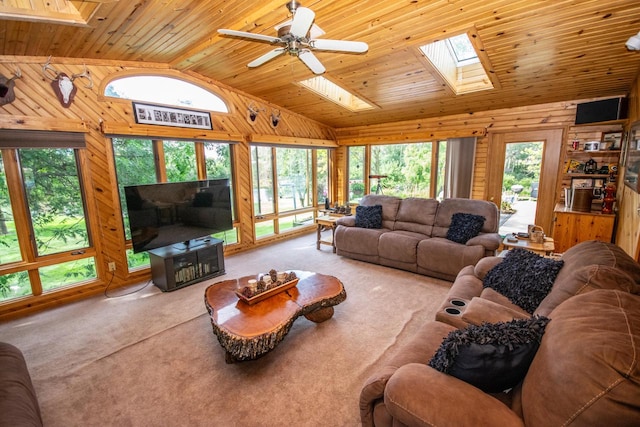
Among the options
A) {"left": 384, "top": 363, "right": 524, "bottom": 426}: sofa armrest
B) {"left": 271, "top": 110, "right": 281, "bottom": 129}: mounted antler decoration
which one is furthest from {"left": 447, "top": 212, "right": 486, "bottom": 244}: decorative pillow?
{"left": 271, "top": 110, "right": 281, "bottom": 129}: mounted antler decoration

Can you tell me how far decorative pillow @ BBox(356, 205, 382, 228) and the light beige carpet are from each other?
1.25m

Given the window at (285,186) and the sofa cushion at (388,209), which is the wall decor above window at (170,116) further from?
the sofa cushion at (388,209)

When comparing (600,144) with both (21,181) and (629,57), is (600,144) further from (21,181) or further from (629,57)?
(21,181)

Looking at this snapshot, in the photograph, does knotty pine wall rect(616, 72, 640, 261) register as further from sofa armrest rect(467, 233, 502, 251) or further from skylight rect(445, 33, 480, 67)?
skylight rect(445, 33, 480, 67)

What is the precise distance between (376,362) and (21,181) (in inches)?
157

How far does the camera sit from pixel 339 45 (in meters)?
2.23

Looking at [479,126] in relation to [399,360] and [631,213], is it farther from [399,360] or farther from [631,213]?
[399,360]

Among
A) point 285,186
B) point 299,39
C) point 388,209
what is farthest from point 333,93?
point 299,39

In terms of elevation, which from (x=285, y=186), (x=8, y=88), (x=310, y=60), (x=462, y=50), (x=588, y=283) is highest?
(x=462, y=50)

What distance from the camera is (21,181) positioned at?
304 centimetres

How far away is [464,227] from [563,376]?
10.1 ft

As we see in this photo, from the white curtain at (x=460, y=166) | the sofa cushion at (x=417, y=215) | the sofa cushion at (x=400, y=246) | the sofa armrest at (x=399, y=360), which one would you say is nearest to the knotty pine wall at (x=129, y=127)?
the white curtain at (x=460, y=166)

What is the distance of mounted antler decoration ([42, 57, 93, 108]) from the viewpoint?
3.10 meters

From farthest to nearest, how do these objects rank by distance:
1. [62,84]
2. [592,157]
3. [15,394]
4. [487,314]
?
[592,157] < [62,84] < [487,314] < [15,394]
